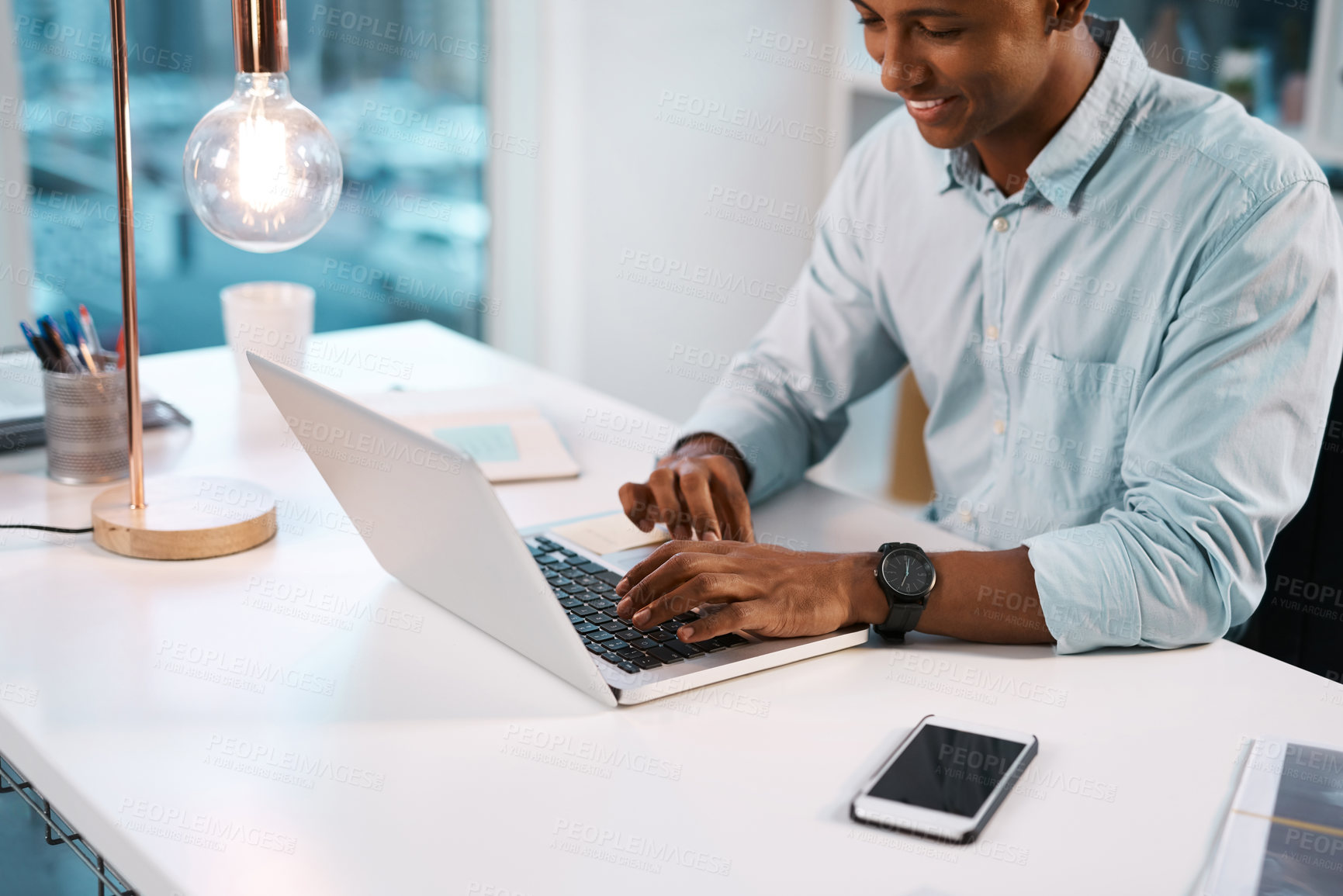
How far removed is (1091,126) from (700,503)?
1.78ft

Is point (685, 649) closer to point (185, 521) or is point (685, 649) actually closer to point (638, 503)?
point (638, 503)

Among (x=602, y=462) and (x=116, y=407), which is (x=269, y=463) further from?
(x=602, y=462)

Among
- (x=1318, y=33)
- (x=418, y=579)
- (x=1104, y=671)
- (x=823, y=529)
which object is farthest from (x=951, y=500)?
(x=1318, y=33)

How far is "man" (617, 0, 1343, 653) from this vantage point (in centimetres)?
105

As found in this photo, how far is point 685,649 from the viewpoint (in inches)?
39.6

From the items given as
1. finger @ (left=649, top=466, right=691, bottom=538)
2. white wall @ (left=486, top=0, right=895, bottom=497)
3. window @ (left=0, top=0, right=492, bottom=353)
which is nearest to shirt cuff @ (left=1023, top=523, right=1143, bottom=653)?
finger @ (left=649, top=466, right=691, bottom=538)

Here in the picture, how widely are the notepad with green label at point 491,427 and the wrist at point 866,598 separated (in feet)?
1.55

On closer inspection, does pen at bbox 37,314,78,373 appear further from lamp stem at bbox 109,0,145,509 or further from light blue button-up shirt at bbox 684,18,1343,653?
light blue button-up shirt at bbox 684,18,1343,653

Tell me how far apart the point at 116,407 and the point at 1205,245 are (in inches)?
43.0

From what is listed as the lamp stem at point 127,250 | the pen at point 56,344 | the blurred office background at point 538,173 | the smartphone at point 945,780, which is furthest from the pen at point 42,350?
the blurred office background at point 538,173

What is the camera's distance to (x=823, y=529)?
1311 millimetres

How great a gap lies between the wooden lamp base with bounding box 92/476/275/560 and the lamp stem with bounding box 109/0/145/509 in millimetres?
22

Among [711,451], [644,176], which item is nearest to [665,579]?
[711,451]

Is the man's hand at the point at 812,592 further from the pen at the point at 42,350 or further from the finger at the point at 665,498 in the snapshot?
the pen at the point at 42,350
